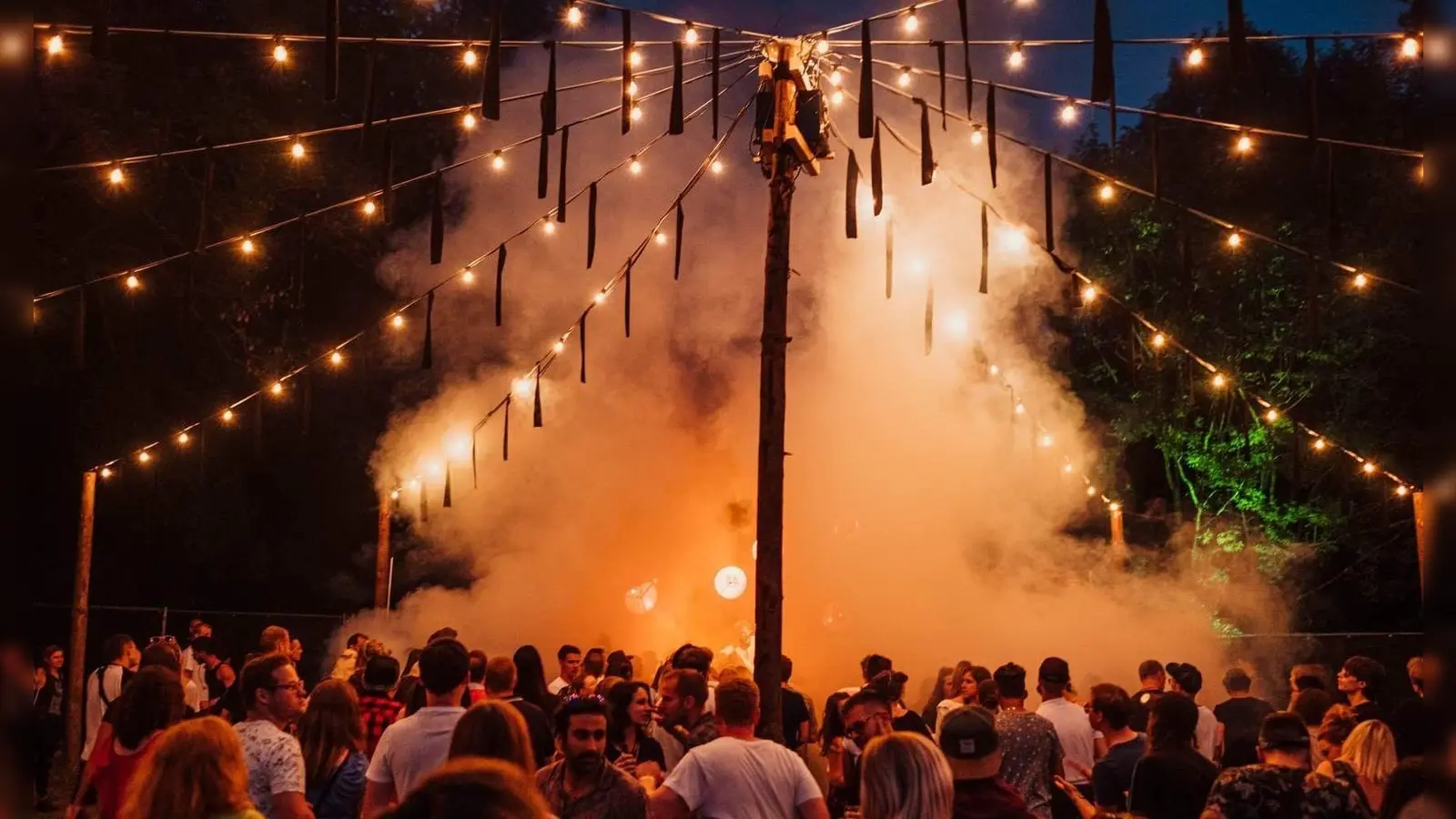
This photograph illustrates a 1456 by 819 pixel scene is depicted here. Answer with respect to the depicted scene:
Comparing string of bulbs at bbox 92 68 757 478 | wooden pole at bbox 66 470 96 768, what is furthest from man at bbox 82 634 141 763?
wooden pole at bbox 66 470 96 768

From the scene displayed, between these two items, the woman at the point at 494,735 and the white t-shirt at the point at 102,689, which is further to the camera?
the white t-shirt at the point at 102,689

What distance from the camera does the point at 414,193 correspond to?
2639 cm

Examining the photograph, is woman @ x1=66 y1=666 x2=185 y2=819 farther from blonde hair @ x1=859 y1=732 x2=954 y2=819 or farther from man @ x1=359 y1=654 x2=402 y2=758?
blonde hair @ x1=859 y1=732 x2=954 y2=819

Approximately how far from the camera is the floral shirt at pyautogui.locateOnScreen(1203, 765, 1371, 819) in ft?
14.9

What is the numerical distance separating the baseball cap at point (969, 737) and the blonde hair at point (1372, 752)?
9.40 feet

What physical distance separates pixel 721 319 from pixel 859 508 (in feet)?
14.2

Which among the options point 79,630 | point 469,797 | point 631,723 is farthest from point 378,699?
point 79,630

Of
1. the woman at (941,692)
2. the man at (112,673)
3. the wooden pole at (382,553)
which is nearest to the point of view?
Result: the man at (112,673)

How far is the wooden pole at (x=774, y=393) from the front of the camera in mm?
10305

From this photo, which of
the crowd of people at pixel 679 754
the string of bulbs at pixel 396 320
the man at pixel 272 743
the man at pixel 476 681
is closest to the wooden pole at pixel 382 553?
the string of bulbs at pixel 396 320

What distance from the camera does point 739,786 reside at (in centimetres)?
522

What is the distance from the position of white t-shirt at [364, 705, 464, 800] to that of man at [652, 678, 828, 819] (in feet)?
3.59

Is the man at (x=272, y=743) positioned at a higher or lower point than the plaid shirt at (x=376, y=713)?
higher

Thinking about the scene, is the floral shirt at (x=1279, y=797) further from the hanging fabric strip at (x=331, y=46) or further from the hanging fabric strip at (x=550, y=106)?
the hanging fabric strip at (x=331, y=46)
